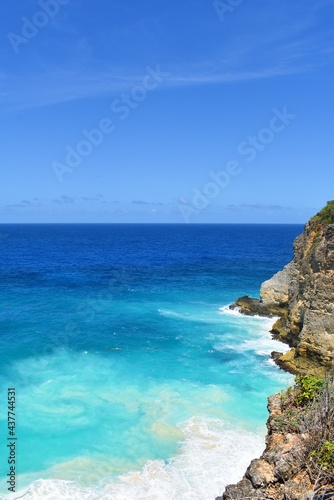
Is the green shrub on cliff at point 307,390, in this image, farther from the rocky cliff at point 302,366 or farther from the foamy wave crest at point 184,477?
the foamy wave crest at point 184,477

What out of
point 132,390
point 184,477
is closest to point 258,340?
point 132,390

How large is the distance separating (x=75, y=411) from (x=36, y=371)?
22.4ft

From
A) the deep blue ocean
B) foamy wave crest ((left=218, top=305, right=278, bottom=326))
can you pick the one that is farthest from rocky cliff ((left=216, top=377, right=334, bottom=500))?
foamy wave crest ((left=218, top=305, right=278, bottom=326))

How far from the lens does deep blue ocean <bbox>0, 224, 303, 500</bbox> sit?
61.2 feet

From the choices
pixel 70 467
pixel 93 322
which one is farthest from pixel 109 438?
pixel 93 322

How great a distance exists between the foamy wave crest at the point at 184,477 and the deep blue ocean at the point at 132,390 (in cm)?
5

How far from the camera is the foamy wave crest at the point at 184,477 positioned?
17234 millimetres

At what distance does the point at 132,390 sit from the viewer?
88.5 ft

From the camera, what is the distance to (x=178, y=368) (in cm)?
3052

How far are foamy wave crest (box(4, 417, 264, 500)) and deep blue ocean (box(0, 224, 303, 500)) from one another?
5 cm

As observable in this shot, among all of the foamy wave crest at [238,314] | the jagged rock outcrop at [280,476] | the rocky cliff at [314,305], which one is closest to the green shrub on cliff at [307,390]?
the jagged rock outcrop at [280,476]

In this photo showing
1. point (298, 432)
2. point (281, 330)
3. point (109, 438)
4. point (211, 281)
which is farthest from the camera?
point (211, 281)

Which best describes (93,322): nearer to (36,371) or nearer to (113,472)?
(36,371)

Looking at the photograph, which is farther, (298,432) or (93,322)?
(93,322)
